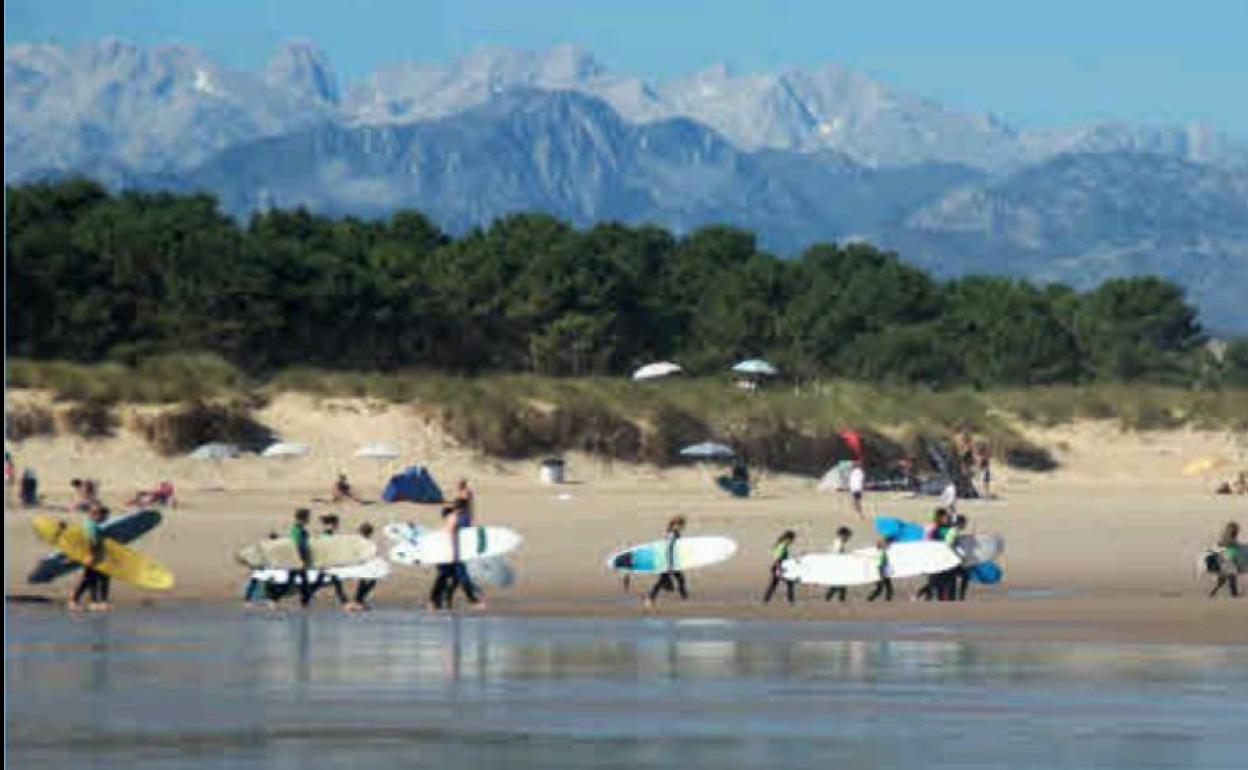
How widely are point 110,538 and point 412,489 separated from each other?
1823 centimetres

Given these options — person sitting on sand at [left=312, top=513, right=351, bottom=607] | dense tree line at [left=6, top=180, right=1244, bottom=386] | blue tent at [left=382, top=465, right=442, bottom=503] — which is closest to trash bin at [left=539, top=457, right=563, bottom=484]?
blue tent at [left=382, top=465, right=442, bottom=503]

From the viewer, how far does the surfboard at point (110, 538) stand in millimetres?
32750

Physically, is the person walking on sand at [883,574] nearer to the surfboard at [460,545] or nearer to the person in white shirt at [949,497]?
the surfboard at [460,545]

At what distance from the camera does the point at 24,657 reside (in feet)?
80.2

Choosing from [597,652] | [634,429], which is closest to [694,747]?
[597,652]

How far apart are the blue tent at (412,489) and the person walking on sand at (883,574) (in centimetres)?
1773

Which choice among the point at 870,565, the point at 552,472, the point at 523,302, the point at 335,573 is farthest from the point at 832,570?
the point at 523,302

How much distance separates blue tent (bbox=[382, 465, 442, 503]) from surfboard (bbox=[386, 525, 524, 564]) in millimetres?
15621

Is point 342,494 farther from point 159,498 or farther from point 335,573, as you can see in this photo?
point 335,573

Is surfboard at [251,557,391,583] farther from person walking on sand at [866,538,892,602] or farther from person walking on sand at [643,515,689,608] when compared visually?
person walking on sand at [866,538,892,602]

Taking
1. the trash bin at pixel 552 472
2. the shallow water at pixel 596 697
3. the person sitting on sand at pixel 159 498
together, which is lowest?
the shallow water at pixel 596 697

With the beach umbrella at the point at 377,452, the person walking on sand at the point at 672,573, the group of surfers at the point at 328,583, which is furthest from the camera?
the beach umbrella at the point at 377,452

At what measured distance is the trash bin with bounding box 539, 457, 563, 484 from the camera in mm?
58656

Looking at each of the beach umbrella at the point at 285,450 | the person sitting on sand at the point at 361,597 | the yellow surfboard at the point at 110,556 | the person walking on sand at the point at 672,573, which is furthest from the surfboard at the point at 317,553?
the beach umbrella at the point at 285,450
